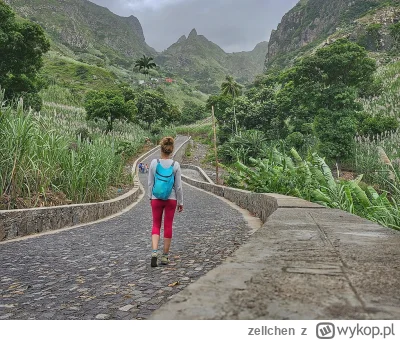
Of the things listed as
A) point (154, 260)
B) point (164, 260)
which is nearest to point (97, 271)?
point (154, 260)

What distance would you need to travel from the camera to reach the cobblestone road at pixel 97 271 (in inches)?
105

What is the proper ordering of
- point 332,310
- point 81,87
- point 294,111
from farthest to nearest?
point 81,87, point 294,111, point 332,310

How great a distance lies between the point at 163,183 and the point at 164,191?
93 mm

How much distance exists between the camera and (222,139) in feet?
140

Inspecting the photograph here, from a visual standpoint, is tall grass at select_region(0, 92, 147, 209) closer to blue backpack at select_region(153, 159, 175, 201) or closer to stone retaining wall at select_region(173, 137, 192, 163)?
blue backpack at select_region(153, 159, 175, 201)

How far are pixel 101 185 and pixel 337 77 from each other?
2282cm

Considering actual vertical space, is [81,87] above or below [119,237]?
above

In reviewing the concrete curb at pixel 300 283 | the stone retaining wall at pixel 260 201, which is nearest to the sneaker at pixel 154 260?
the concrete curb at pixel 300 283

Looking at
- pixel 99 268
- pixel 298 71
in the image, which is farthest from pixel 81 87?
pixel 99 268

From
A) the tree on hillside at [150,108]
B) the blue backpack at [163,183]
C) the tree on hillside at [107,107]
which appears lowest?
the blue backpack at [163,183]

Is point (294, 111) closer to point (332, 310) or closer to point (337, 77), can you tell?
point (337, 77)
